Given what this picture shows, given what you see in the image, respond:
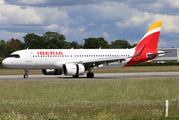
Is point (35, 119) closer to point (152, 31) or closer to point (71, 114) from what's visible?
point (71, 114)

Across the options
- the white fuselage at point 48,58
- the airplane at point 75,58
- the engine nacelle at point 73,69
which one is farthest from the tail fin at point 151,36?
the engine nacelle at point 73,69

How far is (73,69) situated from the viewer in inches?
1278

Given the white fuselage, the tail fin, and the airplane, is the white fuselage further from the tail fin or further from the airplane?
the tail fin

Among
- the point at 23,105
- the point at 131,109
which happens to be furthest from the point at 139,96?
the point at 23,105

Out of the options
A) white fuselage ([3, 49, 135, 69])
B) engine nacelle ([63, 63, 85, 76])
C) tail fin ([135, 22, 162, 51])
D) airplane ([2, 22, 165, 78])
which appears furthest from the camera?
tail fin ([135, 22, 162, 51])

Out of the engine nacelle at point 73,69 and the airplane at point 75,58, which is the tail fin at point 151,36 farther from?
the engine nacelle at point 73,69

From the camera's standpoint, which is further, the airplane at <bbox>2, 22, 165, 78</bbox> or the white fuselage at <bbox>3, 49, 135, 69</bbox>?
the white fuselage at <bbox>3, 49, 135, 69</bbox>

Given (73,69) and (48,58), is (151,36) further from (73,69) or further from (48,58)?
(48,58)

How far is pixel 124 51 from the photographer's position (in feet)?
125

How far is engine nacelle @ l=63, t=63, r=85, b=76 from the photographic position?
106 feet

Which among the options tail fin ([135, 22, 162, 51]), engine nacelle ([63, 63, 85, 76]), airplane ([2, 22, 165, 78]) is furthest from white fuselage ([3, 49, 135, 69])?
tail fin ([135, 22, 162, 51])

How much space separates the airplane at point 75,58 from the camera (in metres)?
33.3

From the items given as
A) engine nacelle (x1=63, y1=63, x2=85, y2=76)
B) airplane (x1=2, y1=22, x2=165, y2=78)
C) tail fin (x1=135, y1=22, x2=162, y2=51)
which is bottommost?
engine nacelle (x1=63, y1=63, x2=85, y2=76)

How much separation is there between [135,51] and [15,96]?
25179mm
